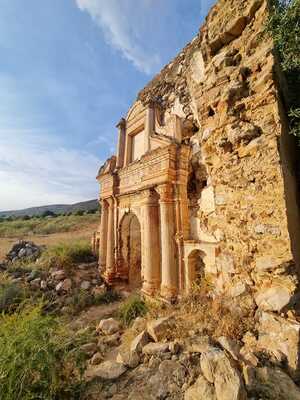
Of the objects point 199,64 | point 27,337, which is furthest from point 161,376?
point 199,64

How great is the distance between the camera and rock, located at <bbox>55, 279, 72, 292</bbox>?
23.4ft

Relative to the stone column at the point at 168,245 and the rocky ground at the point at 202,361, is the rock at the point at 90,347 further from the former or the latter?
the stone column at the point at 168,245

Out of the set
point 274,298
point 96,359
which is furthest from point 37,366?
point 274,298

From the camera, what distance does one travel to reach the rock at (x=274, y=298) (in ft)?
8.05

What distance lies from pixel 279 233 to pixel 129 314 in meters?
4.06

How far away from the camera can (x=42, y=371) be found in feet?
6.26

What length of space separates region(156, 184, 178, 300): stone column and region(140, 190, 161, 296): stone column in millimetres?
337

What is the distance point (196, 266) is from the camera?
5223mm

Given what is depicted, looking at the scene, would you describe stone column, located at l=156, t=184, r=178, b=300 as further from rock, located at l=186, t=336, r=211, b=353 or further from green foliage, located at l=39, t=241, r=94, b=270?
green foliage, located at l=39, t=241, r=94, b=270

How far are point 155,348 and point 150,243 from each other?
11.1ft

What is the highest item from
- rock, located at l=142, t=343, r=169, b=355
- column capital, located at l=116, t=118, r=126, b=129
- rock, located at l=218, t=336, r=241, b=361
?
column capital, located at l=116, t=118, r=126, b=129

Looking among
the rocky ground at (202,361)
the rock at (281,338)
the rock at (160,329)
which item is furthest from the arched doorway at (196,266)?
the rock at (281,338)

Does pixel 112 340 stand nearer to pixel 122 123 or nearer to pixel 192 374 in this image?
pixel 192 374

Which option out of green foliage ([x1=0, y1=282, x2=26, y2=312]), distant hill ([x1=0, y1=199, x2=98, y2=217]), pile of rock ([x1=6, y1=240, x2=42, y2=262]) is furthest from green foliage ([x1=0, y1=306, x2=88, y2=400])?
distant hill ([x1=0, y1=199, x2=98, y2=217])
